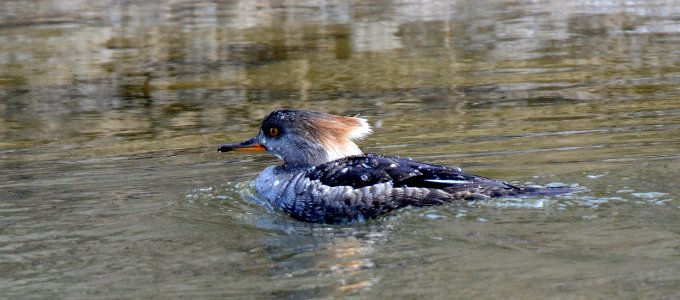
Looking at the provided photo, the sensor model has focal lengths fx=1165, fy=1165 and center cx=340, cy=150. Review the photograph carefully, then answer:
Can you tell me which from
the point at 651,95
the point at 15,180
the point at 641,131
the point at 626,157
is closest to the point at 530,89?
the point at 651,95

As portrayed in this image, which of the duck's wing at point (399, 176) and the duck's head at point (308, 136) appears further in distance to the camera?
the duck's head at point (308, 136)

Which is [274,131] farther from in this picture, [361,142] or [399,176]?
[361,142]

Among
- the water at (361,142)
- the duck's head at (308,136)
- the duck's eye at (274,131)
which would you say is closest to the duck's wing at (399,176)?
the water at (361,142)

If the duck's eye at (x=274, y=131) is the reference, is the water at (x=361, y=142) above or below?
below

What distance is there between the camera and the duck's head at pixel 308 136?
8914 millimetres

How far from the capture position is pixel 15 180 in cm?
967

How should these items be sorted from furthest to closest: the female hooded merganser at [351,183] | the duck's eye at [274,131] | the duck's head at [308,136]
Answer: the duck's eye at [274,131], the duck's head at [308,136], the female hooded merganser at [351,183]

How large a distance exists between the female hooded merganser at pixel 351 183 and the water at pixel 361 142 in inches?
5.4

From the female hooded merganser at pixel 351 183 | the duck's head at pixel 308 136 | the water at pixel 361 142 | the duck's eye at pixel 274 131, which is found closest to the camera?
the water at pixel 361 142

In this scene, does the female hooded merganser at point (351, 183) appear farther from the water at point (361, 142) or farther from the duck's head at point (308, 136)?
the water at point (361, 142)

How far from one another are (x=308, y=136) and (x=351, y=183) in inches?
37.5

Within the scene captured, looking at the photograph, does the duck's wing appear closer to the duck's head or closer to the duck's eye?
the duck's head

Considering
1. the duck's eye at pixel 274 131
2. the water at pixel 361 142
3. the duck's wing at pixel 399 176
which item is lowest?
the water at pixel 361 142

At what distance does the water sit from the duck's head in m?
0.43
